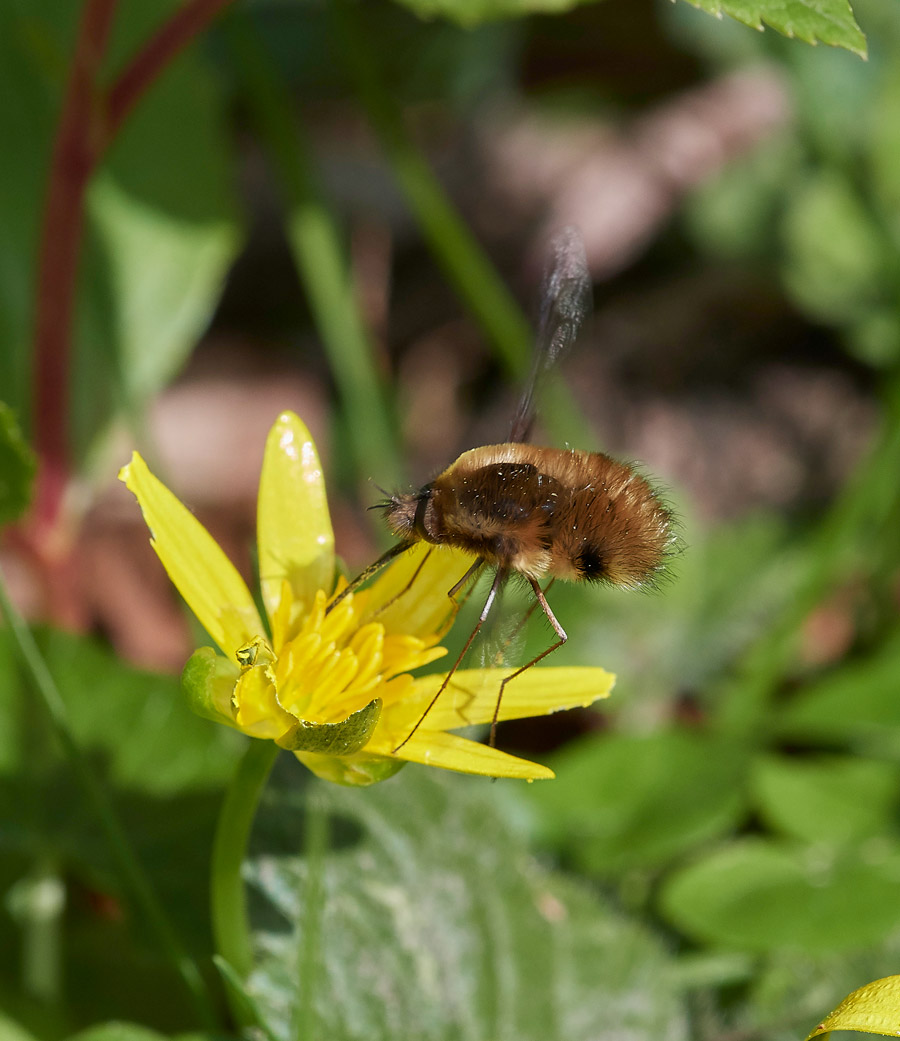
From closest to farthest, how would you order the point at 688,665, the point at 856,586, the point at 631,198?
1. the point at 688,665
2. the point at 856,586
3. the point at 631,198

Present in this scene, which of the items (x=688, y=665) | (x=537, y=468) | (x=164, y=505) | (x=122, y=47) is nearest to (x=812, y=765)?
(x=688, y=665)

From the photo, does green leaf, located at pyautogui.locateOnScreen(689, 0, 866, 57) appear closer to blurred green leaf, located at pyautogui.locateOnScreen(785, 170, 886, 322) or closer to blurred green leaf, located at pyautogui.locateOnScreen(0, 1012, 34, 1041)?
blurred green leaf, located at pyautogui.locateOnScreen(0, 1012, 34, 1041)

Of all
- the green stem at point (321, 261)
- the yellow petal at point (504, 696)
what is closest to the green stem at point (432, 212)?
the green stem at point (321, 261)

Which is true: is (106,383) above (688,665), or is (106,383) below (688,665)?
above

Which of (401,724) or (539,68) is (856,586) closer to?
(401,724)

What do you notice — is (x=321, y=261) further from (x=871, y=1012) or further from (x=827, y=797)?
(x=871, y=1012)
